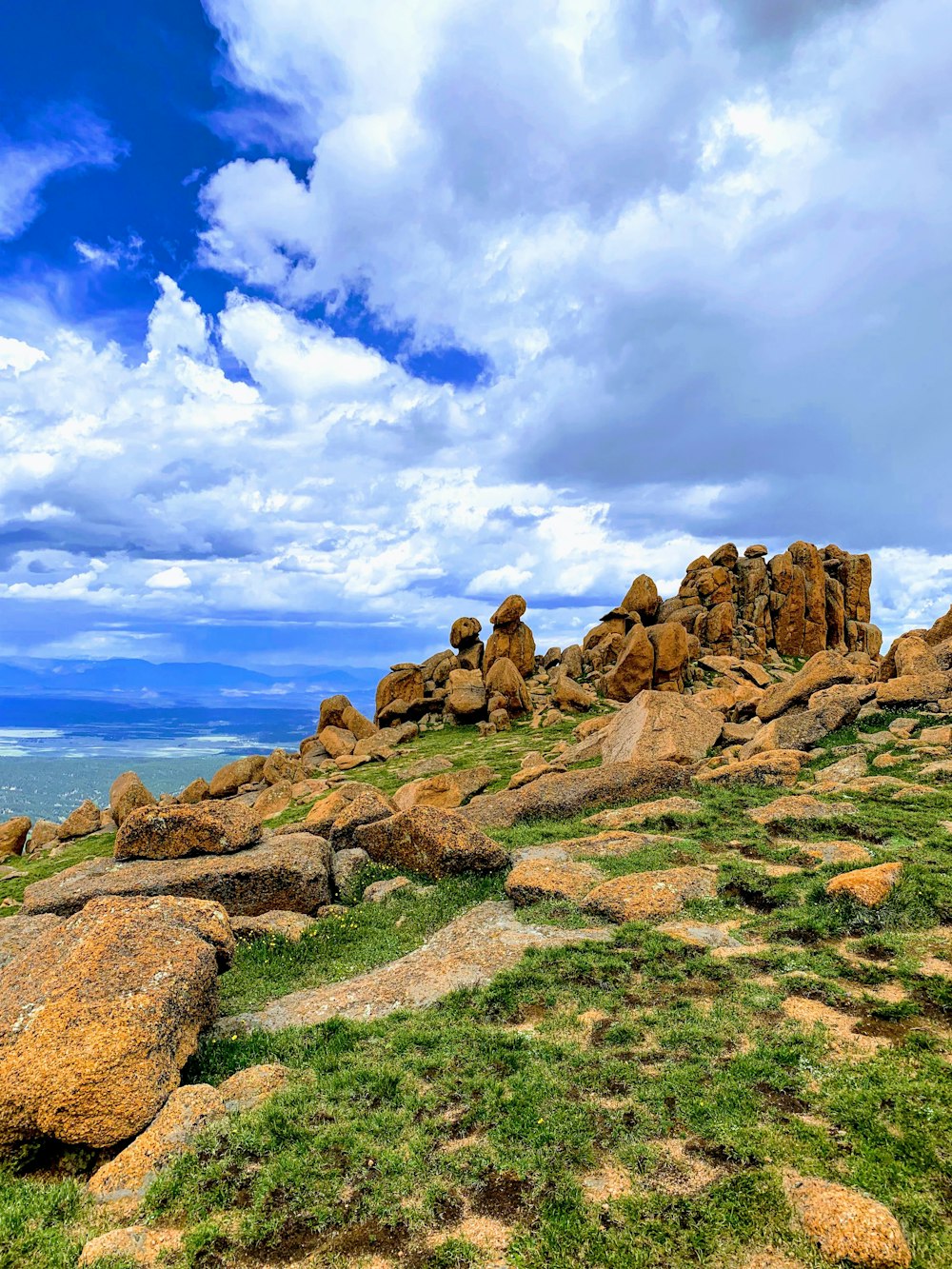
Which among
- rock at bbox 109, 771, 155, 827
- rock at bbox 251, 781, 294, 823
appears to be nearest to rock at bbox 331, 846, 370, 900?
rock at bbox 251, 781, 294, 823

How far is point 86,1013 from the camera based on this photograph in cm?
1289

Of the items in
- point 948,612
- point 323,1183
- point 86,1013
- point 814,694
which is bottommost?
point 323,1183

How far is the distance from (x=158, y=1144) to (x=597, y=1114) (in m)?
7.25

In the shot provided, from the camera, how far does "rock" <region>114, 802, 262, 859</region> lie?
86.8ft

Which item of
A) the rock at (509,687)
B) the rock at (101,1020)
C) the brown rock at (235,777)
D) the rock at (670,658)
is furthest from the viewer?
the rock at (509,687)

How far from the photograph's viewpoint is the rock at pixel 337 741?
240 ft

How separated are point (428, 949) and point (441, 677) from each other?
64453mm

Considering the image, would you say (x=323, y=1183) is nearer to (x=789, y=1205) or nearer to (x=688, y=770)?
(x=789, y=1205)

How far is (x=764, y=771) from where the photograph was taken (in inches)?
1276

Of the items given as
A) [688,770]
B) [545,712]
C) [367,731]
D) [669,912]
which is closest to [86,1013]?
[669,912]

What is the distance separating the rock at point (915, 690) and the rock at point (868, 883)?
79.7 feet

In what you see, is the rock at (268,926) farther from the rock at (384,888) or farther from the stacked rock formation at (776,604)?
the stacked rock formation at (776,604)

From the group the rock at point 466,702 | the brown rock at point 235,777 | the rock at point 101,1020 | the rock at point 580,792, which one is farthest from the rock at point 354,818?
the rock at point 466,702

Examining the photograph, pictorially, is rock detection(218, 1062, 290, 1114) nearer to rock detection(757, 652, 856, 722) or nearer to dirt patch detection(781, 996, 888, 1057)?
dirt patch detection(781, 996, 888, 1057)
